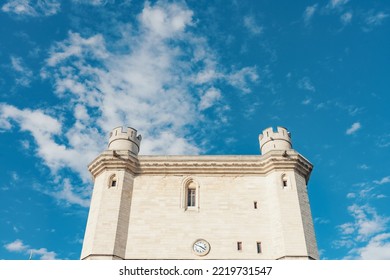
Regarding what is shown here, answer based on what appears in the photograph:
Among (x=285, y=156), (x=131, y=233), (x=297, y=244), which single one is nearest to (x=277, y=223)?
(x=297, y=244)

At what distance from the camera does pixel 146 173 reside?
71.4ft

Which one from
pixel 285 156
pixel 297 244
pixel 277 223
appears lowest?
pixel 297 244

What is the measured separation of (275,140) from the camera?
22672 mm

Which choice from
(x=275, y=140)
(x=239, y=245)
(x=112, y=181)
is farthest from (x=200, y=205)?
(x=275, y=140)

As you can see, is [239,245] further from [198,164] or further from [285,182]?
[198,164]

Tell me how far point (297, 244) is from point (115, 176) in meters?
10.6

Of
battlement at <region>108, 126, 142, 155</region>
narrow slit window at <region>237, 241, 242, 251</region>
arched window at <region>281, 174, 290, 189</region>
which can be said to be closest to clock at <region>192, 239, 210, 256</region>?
narrow slit window at <region>237, 241, 242, 251</region>

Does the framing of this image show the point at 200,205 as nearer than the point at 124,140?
Yes

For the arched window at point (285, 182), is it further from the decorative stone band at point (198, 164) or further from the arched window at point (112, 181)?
the arched window at point (112, 181)

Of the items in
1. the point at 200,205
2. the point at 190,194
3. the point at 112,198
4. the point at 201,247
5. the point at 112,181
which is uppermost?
the point at 112,181

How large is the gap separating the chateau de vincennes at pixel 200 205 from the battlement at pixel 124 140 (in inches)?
2.7

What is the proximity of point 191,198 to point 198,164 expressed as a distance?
6.70 feet
